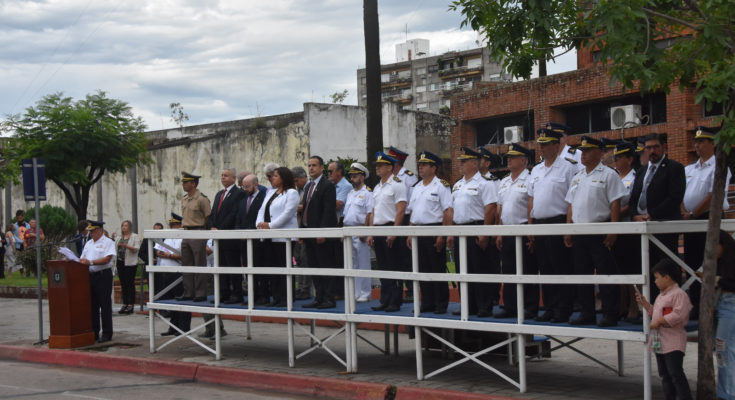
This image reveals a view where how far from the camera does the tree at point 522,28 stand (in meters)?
8.17

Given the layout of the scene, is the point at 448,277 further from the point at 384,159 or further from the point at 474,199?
the point at 384,159

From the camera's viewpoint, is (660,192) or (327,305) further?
(327,305)

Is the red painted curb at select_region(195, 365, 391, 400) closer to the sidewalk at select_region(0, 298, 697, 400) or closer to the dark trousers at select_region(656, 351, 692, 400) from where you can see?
the sidewalk at select_region(0, 298, 697, 400)

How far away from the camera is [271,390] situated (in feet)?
33.0

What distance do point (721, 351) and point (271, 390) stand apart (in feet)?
16.6

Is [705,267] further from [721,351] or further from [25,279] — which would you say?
[25,279]

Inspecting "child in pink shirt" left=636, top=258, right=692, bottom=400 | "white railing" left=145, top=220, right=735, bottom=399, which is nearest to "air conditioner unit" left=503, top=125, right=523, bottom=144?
"white railing" left=145, top=220, right=735, bottom=399

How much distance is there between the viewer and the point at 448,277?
8836mm

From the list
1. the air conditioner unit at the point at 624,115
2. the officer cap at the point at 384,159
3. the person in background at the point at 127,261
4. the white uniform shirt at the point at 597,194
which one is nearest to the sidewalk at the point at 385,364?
the white uniform shirt at the point at 597,194

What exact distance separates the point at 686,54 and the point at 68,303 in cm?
963

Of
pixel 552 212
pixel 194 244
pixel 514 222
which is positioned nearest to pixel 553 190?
pixel 552 212

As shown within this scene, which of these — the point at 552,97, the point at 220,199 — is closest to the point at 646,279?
the point at 220,199

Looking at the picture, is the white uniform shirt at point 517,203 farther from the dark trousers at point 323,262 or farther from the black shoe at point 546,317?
the dark trousers at point 323,262

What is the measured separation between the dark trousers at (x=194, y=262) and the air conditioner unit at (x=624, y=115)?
2039 cm
